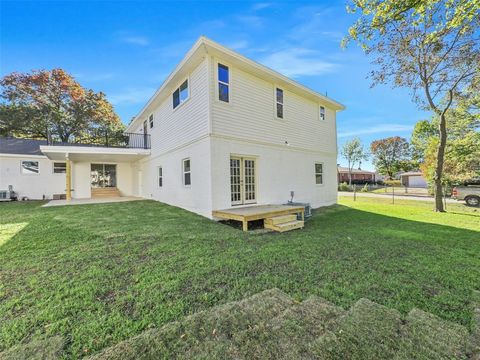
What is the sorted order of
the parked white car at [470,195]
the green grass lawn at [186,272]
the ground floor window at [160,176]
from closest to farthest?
the green grass lawn at [186,272]
the ground floor window at [160,176]
the parked white car at [470,195]

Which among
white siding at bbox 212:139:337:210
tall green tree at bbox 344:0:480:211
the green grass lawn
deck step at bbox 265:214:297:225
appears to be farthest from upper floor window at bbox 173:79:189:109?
tall green tree at bbox 344:0:480:211

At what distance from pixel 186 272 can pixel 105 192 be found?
13.7 meters

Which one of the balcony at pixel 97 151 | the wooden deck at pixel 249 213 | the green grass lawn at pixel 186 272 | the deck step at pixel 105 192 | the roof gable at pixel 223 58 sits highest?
the roof gable at pixel 223 58

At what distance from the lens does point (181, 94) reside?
8.66 meters

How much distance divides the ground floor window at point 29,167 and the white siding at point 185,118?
8.76 meters

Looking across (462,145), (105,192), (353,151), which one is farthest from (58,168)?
(353,151)

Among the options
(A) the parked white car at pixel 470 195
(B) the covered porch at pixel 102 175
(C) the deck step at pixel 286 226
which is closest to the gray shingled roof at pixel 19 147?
(B) the covered porch at pixel 102 175

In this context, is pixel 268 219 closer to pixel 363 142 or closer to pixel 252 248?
pixel 252 248

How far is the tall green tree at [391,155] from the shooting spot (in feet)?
146

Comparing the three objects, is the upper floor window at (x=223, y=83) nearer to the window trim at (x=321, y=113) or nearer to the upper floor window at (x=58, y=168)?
the window trim at (x=321, y=113)

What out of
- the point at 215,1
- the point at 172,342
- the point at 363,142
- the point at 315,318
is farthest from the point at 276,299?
the point at 363,142

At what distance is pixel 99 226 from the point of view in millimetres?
5824

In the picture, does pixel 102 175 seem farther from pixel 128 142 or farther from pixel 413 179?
pixel 413 179

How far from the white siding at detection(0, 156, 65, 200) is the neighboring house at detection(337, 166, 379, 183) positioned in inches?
1525
